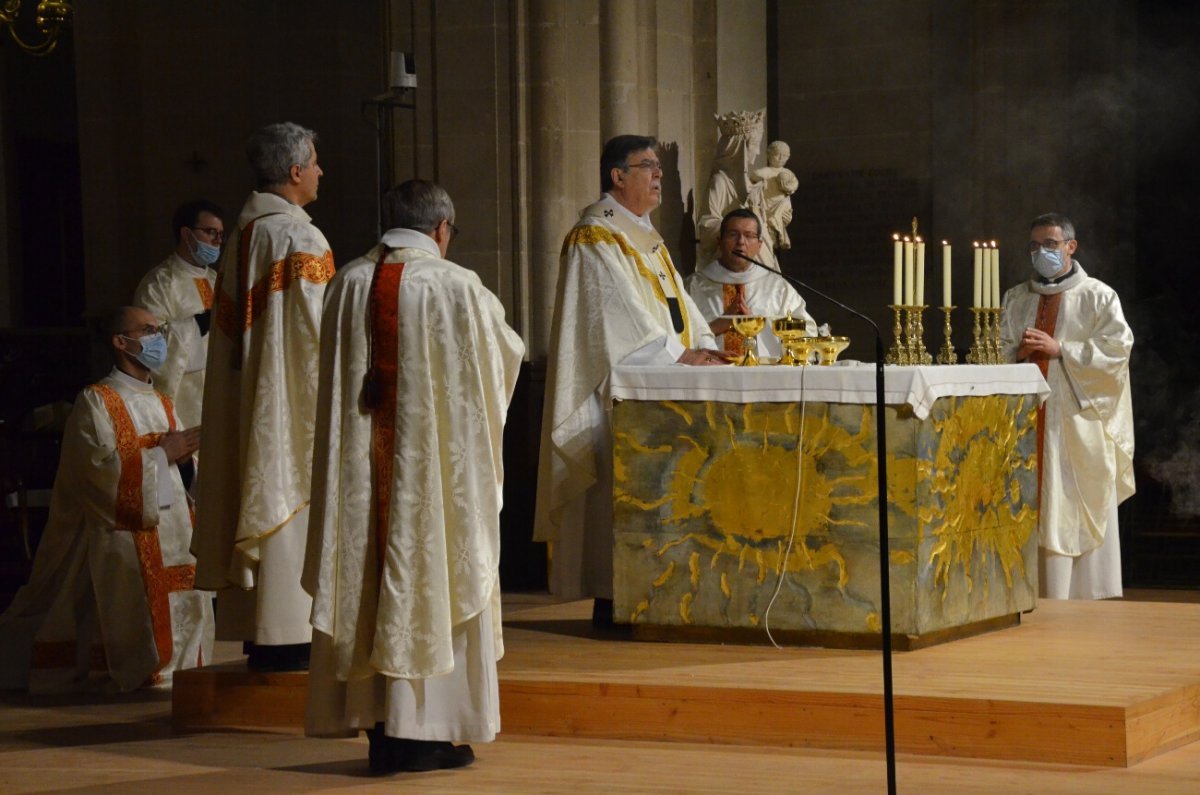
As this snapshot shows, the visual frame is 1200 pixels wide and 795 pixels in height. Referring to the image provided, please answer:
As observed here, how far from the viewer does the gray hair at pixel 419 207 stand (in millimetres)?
5496

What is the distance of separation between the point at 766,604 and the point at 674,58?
443 cm

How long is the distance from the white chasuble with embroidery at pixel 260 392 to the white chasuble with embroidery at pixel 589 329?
103 centimetres

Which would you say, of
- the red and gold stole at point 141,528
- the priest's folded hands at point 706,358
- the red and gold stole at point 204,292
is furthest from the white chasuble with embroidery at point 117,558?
the priest's folded hands at point 706,358

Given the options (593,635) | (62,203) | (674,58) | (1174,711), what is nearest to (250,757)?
(593,635)

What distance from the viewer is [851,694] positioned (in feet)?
18.5

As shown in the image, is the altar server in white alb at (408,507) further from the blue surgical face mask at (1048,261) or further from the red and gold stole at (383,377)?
the blue surgical face mask at (1048,261)

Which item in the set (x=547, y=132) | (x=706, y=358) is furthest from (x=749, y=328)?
(x=547, y=132)

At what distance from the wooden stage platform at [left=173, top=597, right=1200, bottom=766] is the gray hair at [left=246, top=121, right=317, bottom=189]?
1.61 m

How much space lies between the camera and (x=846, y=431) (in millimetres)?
6305

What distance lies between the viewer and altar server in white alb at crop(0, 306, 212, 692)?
7.35 metres

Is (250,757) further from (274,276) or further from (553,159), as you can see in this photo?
(553,159)

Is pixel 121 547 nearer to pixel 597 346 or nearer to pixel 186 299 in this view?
pixel 186 299

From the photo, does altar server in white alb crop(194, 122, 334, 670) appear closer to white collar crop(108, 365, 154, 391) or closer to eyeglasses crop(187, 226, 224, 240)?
white collar crop(108, 365, 154, 391)

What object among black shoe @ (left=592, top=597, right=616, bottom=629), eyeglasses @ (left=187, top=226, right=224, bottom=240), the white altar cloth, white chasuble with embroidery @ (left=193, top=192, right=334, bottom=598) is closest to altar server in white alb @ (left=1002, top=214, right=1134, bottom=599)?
the white altar cloth
